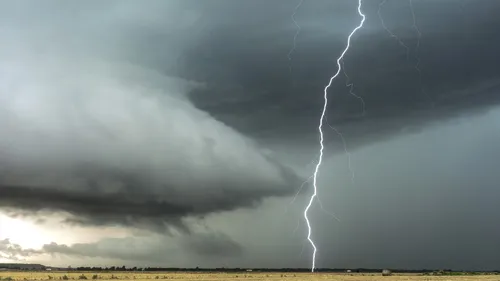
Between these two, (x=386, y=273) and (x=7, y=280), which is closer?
(x=7, y=280)

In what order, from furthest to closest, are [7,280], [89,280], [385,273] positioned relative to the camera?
[385,273] → [89,280] → [7,280]

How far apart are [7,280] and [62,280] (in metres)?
8.17

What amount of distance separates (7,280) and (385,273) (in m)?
88.4

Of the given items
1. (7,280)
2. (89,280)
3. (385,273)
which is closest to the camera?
(7,280)

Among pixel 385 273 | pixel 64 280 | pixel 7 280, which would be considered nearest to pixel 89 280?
pixel 64 280

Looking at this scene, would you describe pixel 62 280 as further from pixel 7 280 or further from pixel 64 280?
pixel 7 280

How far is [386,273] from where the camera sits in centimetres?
13625

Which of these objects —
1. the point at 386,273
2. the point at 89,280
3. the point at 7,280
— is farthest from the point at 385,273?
the point at 7,280

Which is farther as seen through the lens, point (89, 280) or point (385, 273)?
point (385, 273)

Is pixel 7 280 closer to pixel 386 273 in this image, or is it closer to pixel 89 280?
pixel 89 280

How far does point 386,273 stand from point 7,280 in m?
88.6

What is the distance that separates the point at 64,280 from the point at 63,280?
0.49ft

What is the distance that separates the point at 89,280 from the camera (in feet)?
291

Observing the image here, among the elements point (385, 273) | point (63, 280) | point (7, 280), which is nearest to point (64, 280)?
point (63, 280)
